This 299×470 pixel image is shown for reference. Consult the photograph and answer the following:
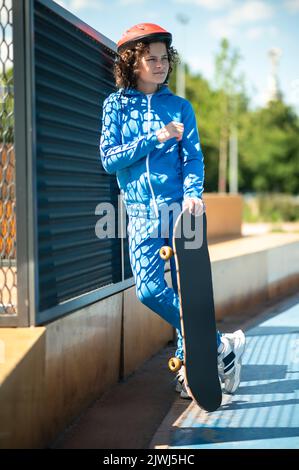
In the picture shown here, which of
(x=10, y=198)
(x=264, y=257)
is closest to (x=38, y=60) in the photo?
(x=10, y=198)

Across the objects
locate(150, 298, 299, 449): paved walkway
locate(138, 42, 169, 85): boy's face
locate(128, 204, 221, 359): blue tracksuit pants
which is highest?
locate(138, 42, 169, 85): boy's face

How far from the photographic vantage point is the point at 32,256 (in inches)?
129

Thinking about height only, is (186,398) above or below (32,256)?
below

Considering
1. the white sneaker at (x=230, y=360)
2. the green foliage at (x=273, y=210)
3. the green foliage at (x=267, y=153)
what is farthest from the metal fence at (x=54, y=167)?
the green foliage at (x=267, y=153)

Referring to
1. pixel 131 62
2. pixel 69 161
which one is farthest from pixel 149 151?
pixel 131 62

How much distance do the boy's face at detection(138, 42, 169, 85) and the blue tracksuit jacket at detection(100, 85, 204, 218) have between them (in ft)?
0.32

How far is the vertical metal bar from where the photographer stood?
10.7ft

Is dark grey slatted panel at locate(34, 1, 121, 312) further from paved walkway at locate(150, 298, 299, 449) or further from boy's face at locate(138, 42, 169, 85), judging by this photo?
paved walkway at locate(150, 298, 299, 449)

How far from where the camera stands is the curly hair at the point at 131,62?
396 cm

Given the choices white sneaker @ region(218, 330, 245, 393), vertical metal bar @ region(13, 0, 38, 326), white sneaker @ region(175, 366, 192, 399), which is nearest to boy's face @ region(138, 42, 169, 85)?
vertical metal bar @ region(13, 0, 38, 326)

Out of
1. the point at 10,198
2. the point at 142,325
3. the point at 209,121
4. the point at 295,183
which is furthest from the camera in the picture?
the point at 295,183

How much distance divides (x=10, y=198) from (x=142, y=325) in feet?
6.43

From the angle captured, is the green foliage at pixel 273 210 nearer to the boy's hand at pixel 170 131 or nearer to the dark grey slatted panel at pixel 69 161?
the dark grey slatted panel at pixel 69 161
